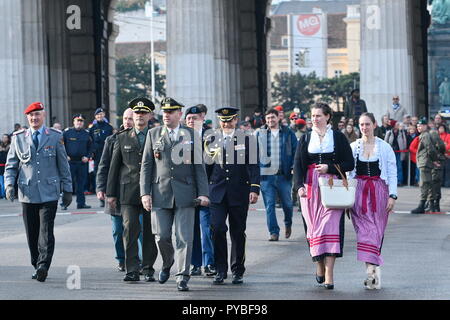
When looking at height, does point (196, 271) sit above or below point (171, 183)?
below

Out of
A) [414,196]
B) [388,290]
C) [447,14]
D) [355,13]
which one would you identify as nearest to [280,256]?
[388,290]

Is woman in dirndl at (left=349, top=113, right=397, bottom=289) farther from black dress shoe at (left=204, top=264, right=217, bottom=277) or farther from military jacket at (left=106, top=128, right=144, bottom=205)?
military jacket at (left=106, top=128, right=144, bottom=205)

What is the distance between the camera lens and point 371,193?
13.7 meters

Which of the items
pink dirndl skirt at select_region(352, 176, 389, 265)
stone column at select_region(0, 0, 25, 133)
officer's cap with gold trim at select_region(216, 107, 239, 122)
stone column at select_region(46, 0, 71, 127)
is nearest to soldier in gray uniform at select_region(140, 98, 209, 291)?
officer's cap with gold trim at select_region(216, 107, 239, 122)

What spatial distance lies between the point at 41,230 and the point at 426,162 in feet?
36.8

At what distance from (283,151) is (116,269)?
15.3ft

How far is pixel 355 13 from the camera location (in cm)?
14600

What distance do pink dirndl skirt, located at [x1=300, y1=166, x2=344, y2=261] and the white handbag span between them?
0.44ft

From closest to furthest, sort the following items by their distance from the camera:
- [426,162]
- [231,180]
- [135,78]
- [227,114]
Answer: [231,180] < [227,114] < [426,162] < [135,78]

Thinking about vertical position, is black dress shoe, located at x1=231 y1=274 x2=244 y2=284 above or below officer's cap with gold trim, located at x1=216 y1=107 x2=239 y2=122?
below

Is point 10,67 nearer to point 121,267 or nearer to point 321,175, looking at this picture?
point 121,267

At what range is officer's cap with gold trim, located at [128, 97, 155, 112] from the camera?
14180mm

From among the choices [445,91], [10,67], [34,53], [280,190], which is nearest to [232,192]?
[280,190]

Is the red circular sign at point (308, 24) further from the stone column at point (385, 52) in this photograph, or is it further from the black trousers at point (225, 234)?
the black trousers at point (225, 234)
